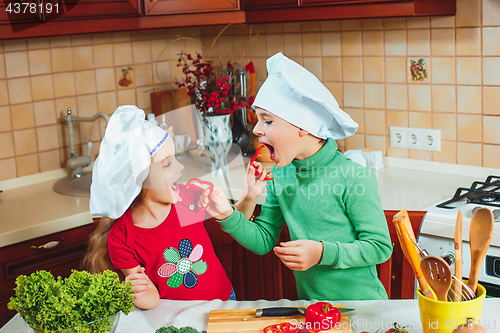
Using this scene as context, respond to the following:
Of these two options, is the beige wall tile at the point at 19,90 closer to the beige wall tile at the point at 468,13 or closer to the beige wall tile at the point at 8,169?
the beige wall tile at the point at 8,169

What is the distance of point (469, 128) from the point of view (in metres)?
1.91

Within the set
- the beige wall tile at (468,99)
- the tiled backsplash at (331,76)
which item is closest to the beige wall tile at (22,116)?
the tiled backsplash at (331,76)

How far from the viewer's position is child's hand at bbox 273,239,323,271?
3.31ft

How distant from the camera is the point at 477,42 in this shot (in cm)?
182

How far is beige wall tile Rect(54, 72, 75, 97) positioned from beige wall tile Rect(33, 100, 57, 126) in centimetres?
6

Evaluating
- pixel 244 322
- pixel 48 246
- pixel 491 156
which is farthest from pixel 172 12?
pixel 244 322

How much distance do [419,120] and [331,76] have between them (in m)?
0.44

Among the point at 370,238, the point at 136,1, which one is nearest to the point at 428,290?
the point at 370,238

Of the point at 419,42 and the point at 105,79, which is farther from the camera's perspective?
the point at 105,79

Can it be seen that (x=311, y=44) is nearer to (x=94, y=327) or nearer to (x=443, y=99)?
(x=443, y=99)

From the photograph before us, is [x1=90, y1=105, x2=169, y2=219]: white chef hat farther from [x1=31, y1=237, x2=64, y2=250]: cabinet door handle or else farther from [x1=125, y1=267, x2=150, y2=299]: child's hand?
[x1=31, y1=237, x2=64, y2=250]: cabinet door handle

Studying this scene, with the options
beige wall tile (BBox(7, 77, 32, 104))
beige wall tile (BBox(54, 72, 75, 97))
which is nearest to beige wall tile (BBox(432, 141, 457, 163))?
beige wall tile (BBox(54, 72, 75, 97))

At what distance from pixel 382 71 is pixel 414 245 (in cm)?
143

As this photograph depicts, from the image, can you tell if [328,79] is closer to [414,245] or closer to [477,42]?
[477,42]
